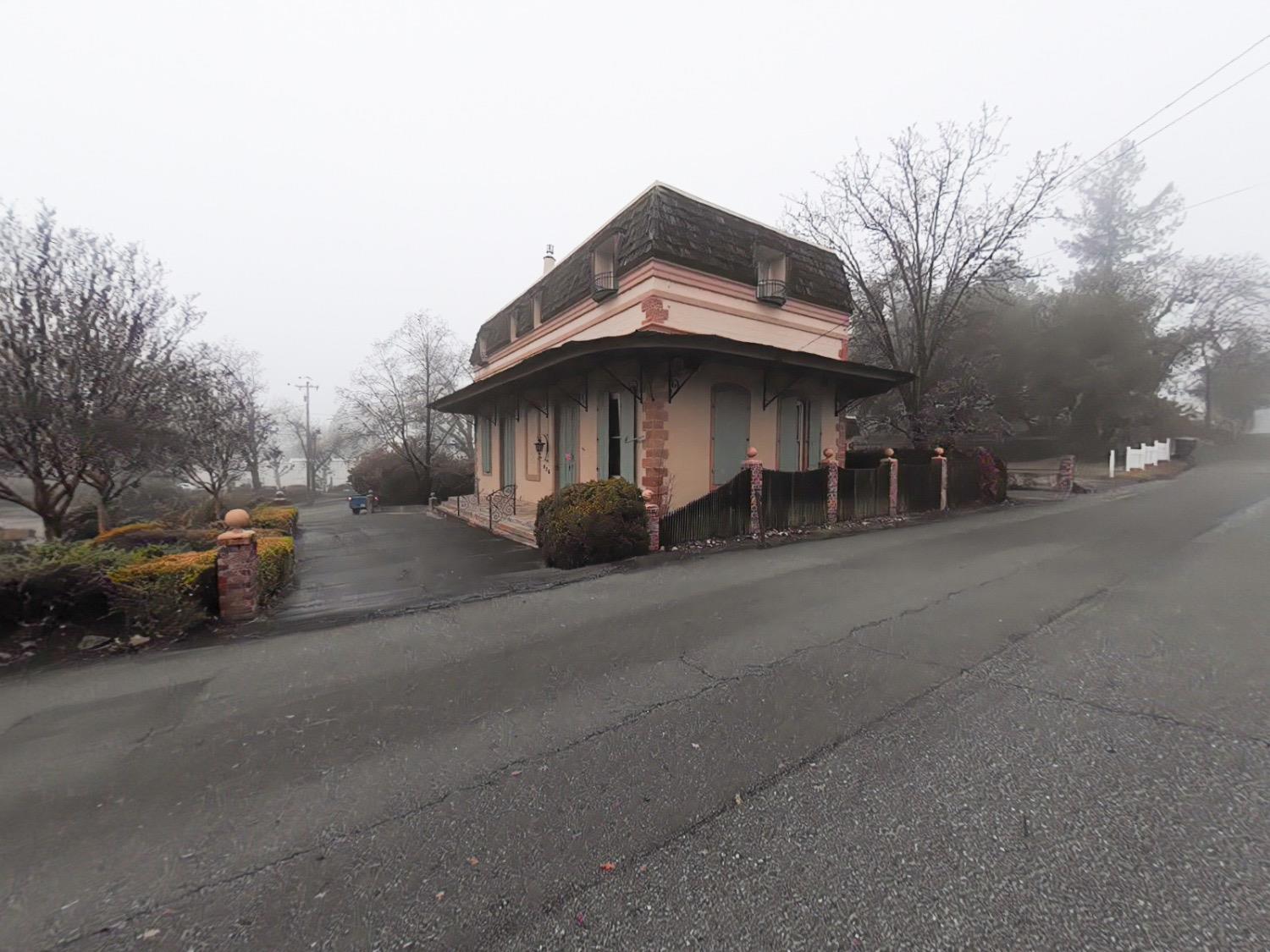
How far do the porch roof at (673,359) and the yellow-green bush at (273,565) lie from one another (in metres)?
5.46

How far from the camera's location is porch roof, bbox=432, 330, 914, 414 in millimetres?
9203

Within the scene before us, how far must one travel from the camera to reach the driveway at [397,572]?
19.4 ft

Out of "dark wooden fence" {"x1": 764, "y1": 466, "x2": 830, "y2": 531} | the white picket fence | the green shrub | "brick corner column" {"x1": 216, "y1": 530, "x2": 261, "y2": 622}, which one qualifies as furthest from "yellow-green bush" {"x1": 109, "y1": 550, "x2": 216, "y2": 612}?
the white picket fence

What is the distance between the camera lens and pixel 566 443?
42.8 feet

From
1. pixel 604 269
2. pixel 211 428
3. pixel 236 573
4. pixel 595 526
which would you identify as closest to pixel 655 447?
pixel 595 526

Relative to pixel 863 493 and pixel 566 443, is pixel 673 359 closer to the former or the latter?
pixel 566 443

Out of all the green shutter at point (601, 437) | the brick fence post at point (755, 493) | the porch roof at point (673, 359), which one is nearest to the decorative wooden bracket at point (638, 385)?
the porch roof at point (673, 359)

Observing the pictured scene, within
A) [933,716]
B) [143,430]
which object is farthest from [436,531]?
[933,716]

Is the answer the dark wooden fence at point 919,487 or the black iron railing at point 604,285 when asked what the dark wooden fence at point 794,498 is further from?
the black iron railing at point 604,285

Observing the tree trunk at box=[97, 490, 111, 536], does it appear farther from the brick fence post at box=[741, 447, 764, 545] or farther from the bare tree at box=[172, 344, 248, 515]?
the brick fence post at box=[741, 447, 764, 545]

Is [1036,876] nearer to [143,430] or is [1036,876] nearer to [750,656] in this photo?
[750,656]

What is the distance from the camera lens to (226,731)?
319 cm

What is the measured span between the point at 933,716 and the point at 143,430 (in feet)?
36.2

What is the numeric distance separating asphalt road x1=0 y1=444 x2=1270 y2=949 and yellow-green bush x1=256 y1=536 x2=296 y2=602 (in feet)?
5.21
